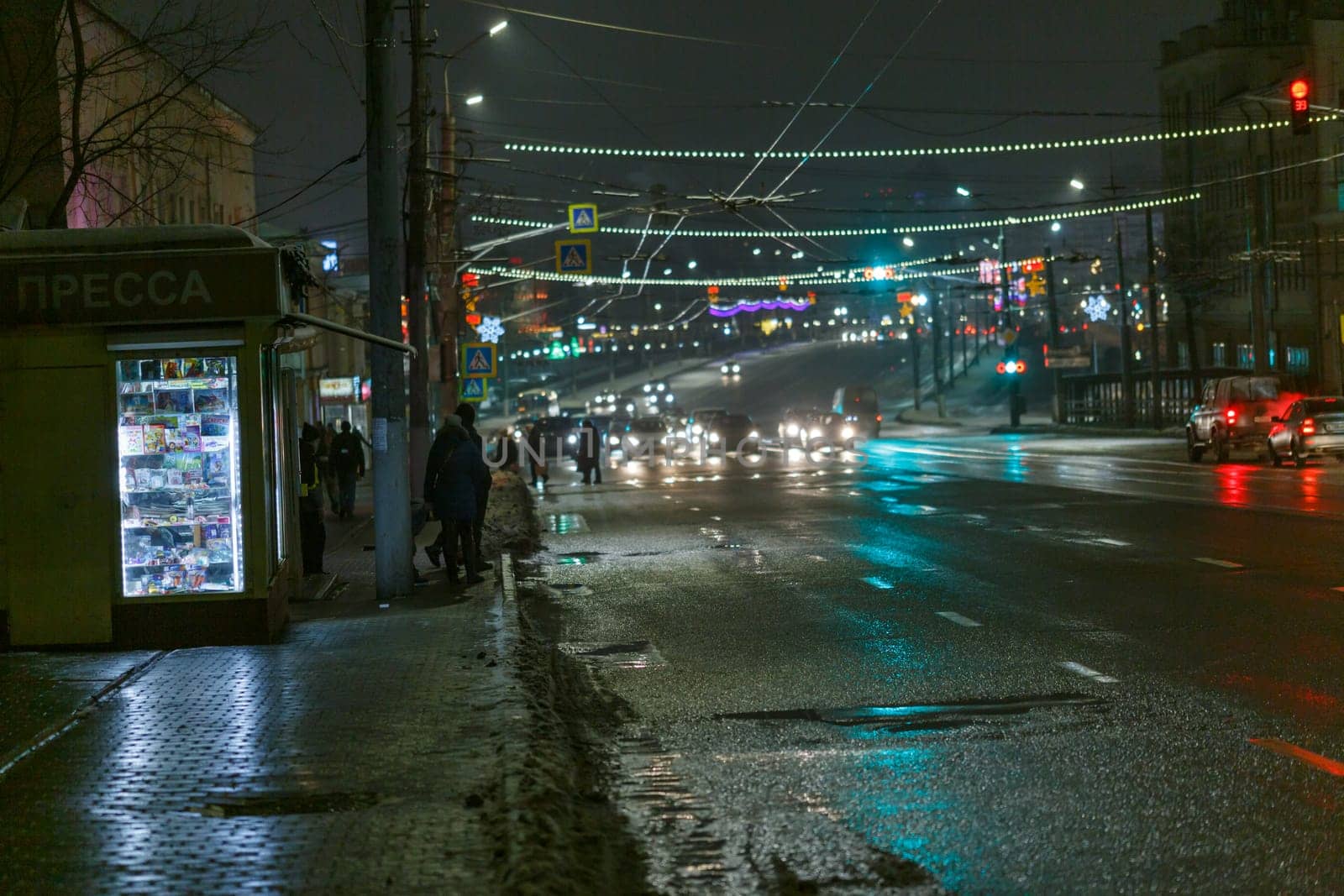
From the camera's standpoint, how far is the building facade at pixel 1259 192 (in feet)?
186

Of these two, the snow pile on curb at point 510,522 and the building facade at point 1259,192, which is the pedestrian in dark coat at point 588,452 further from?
the building facade at point 1259,192

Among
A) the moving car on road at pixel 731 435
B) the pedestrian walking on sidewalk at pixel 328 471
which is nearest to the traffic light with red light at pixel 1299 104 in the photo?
the pedestrian walking on sidewalk at pixel 328 471

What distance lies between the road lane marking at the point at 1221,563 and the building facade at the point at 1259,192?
36.5m

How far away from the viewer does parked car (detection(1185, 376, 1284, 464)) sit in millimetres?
36750

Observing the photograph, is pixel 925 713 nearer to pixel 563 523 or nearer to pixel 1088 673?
pixel 1088 673

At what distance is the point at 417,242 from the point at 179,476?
12461 millimetres

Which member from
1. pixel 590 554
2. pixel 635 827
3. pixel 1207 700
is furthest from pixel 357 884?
pixel 590 554

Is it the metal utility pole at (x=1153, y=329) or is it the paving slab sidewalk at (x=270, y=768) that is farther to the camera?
the metal utility pole at (x=1153, y=329)

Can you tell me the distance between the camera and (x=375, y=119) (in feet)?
48.0

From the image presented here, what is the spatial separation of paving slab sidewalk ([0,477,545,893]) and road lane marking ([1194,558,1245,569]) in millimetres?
7646

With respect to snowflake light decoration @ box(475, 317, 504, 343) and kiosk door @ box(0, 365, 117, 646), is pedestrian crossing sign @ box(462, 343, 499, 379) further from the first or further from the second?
kiosk door @ box(0, 365, 117, 646)

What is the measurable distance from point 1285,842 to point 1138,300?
399 ft

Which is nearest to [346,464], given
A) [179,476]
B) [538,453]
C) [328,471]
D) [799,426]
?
[328,471]

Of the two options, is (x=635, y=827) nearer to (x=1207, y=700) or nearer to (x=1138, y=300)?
(x=1207, y=700)
